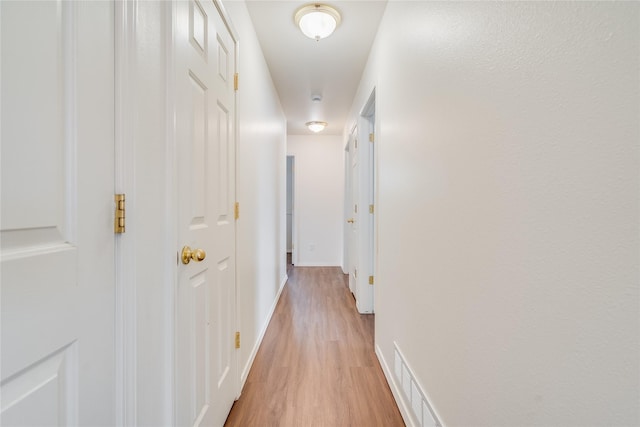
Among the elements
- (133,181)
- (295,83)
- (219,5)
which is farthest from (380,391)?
(295,83)

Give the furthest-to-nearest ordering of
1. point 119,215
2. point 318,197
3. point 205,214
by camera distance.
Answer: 1. point 318,197
2. point 205,214
3. point 119,215

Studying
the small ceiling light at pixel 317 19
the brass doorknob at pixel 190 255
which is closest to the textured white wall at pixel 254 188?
the small ceiling light at pixel 317 19

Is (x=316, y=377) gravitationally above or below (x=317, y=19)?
below

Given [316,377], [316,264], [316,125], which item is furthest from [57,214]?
[316,264]

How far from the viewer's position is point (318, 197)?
530 centimetres

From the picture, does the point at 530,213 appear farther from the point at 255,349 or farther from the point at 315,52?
the point at 315,52

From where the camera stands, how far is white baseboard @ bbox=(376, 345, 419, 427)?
139 centimetres

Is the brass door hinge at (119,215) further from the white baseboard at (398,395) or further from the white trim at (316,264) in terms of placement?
the white trim at (316,264)

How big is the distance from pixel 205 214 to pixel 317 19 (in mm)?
1576

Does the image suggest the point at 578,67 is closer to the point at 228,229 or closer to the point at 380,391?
the point at 228,229

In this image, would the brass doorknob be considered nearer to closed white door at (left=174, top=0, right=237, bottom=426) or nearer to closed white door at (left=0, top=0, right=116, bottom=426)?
closed white door at (left=174, top=0, right=237, bottom=426)

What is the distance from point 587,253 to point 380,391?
158 cm

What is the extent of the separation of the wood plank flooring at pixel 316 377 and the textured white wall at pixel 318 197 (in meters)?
2.22

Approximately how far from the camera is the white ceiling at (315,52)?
1.98m
